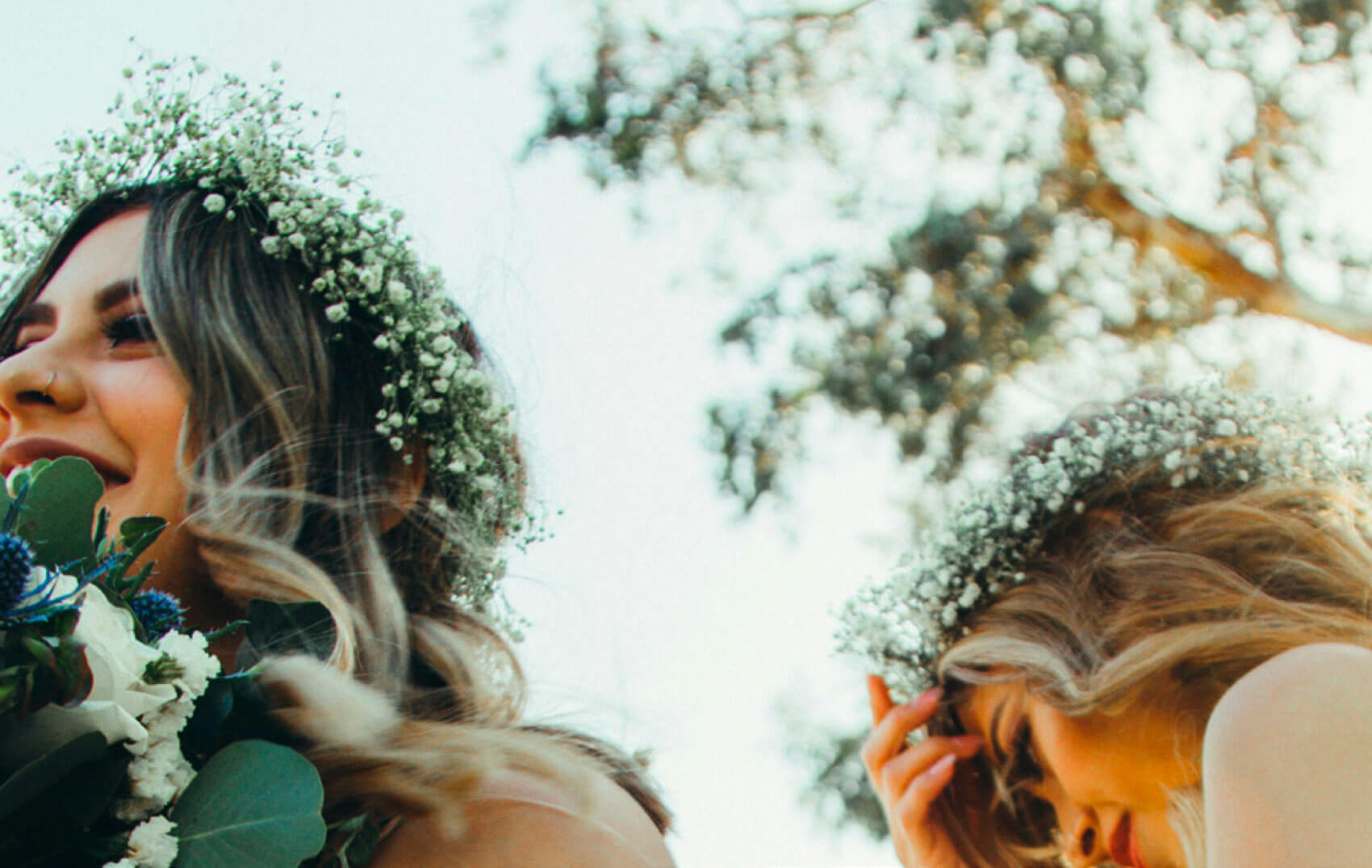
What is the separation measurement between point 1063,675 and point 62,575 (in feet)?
7.37

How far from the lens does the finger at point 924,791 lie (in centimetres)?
328

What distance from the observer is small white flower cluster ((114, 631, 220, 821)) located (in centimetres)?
133

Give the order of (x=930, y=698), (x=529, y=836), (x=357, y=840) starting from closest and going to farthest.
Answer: (x=357, y=840) < (x=529, y=836) < (x=930, y=698)

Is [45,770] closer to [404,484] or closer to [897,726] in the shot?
[404,484]

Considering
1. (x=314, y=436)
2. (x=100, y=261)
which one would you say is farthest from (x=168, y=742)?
(x=100, y=261)

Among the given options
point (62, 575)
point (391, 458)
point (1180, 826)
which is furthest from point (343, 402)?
point (1180, 826)

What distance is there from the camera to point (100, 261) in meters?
2.52

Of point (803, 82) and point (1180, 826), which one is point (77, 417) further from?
point (803, 82)

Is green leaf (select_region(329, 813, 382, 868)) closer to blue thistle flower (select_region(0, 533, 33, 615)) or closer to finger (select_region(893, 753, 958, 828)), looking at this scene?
blue thistle flower (select_region(0, 533, 33, 615))

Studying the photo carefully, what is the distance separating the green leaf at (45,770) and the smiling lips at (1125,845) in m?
2.44

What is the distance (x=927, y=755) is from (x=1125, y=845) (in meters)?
0.56

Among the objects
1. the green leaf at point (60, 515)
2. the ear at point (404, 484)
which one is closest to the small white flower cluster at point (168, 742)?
the green leaf at point (60, 515)

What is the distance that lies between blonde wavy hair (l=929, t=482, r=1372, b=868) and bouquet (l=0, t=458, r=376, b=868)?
2.05 meters

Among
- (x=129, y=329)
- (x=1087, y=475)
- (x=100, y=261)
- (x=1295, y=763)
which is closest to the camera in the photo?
(x=1295, y=763)
